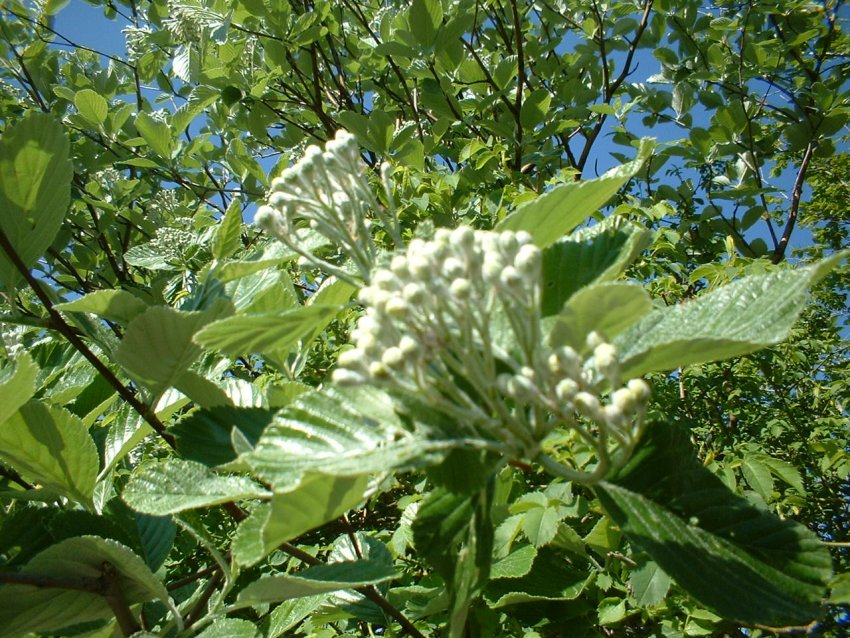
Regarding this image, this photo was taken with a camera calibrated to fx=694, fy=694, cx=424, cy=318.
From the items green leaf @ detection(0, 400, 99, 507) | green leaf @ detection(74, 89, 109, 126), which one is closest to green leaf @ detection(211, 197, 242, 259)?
green leaf @ detection(0, 400, 99, 507)

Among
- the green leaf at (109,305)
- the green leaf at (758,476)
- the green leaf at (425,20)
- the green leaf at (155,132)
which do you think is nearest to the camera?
the green leaf at (109,305)

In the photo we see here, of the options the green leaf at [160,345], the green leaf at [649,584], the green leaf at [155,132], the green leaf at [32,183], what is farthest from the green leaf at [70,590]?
the green leaf at [155,132]

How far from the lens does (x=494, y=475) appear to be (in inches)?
30.2

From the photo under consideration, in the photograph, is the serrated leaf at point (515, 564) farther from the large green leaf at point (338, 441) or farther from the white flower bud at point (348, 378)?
the white flower bud at point (348, 378)

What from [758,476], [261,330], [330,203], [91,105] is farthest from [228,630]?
[91,105]

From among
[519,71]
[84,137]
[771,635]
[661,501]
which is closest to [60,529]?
[661,501]

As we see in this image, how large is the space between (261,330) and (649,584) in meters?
0.94

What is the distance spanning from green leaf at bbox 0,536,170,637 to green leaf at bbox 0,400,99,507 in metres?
0.16

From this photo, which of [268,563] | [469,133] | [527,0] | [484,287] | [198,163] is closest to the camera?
[484,287]

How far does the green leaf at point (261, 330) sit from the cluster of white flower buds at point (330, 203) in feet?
0.21

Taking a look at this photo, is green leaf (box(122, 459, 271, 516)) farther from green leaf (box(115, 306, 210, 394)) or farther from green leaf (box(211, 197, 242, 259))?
green leaf (box(211, 197, 242, 259))

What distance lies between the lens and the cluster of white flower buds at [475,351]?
63 cm

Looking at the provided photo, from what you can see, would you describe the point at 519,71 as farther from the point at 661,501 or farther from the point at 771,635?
the point at 661,501

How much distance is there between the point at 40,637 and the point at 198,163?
114 inches
